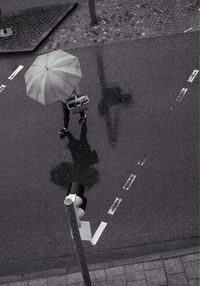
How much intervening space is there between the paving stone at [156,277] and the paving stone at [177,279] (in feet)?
0.28

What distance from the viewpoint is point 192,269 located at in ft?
24.4

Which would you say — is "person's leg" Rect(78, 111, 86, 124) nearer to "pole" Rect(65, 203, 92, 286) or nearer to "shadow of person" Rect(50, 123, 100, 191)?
"shadow of person" Rect(50, 123, 100, 191)

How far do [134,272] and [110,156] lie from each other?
2787mm

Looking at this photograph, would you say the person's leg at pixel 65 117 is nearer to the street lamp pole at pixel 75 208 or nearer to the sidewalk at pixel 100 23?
the sidewalk at pixel 100 23

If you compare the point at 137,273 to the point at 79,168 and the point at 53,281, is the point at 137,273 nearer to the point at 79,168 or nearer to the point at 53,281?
the point at 53,281

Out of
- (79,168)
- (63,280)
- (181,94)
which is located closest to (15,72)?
(79,168)

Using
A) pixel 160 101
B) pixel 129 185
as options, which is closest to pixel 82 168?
pixel 129 185

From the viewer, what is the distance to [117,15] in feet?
43.5

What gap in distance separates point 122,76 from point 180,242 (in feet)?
16.5

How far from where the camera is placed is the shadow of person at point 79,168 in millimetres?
9148

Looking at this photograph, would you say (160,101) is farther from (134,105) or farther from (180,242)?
(180,242)

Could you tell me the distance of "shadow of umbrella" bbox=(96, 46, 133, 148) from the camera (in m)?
10.0

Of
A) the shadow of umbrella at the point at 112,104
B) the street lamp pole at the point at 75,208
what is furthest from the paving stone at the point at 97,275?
the shadow of umbrella at the point at 112,104

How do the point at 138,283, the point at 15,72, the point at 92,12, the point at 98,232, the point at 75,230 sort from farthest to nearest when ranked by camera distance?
the point at 92,12 < the point at 15,72 < the point at 98,232 < the point at 138,283 < the point at 75,230
